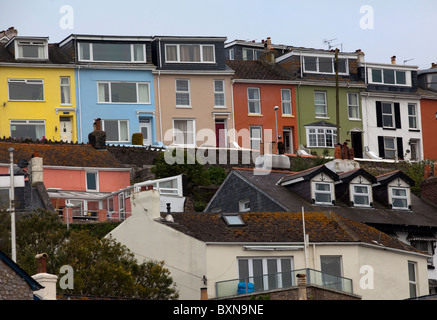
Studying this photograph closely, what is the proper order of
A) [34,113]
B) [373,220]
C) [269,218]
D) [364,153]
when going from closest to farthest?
[269,218] → [373,220] → [34,113] → [364,153]

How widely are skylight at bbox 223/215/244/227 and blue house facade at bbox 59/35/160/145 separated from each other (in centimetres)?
3016

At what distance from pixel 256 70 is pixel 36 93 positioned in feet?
52.8

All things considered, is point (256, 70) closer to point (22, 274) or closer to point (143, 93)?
point (143, 93)

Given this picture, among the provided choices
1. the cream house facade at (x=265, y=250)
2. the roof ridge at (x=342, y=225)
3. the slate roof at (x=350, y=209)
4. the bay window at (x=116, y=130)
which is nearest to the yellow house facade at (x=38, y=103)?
the bay window at (x=116, y=130)

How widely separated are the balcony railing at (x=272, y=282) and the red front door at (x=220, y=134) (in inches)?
1472

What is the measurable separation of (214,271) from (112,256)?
3.84 metres

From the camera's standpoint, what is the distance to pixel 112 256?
47.0 m

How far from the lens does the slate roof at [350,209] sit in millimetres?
54625

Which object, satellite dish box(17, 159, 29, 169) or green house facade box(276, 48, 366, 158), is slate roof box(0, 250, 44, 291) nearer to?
satellite dish box(17, 159, 29, 169)

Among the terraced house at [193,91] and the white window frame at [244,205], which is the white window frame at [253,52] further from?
the white window frame at [244,205]
